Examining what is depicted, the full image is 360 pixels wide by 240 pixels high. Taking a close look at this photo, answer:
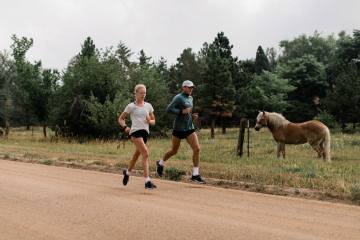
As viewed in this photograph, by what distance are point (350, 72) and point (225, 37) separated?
15279 mm

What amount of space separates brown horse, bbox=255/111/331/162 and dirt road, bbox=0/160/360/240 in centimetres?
823

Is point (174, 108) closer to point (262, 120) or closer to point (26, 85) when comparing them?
point (262, 120)

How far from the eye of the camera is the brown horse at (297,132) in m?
17.8

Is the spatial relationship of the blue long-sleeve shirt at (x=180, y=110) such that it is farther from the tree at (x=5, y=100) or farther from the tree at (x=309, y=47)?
the tree at (x=309, y=47)

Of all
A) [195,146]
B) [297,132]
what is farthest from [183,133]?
[297,132]

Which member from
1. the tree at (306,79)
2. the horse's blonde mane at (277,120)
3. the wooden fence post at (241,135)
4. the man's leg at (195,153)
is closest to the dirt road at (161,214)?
the man's leg at (195,153)

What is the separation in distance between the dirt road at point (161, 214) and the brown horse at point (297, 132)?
27.0 feet

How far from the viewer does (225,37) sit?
6125 centimetres

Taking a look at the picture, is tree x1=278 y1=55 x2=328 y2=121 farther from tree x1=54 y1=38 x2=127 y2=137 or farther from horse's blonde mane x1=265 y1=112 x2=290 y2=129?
horse's blonde mane x1=265 y1=112 x2=290 y2=129

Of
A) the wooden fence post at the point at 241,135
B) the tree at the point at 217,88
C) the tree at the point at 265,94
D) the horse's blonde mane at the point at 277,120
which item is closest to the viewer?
the wooden fence post at the point at 241,135

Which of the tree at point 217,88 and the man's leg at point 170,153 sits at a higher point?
the tree at point 217,88

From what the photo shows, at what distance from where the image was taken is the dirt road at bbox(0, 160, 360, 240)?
245 inches

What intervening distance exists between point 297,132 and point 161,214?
38.9ft

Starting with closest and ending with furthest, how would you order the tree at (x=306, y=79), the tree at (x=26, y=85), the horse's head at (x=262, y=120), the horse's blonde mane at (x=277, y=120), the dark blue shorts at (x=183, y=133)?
the dark blue shorts at (x=183, y=133) → the horse's blonde mane at (x=277, y=120) → the horse's head at (x=262, y=120) → the tree at (x=26, y=85) → the tree at (x=306, y=79)
